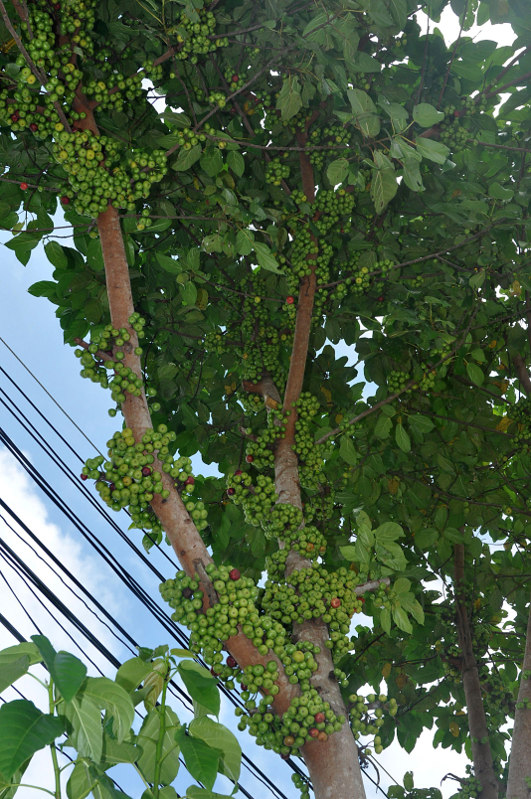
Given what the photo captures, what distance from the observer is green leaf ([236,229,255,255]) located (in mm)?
2568

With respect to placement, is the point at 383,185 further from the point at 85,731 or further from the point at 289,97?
the point at 85,731

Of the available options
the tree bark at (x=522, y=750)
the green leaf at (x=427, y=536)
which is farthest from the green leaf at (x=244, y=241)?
the tree bark at (x=522, y=750)

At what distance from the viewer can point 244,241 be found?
2578 mm

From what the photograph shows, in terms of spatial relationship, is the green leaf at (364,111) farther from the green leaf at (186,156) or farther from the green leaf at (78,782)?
the green leaf at (78,782)

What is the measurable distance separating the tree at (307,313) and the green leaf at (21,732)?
Answer: 99 centimetres

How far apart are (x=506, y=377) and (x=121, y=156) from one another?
272cm

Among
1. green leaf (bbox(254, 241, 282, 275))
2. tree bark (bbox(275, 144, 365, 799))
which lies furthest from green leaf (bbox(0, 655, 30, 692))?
green leaf (bbox(254, 241, 282, 275))

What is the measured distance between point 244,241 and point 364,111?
2.02 ft

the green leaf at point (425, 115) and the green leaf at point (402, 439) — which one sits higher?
the green leaf at point (425, 115)

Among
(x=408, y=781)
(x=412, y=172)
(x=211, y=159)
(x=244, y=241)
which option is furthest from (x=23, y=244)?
(x=408, y=781)

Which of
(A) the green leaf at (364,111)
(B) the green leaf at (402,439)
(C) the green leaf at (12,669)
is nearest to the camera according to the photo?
(C) the green leaf at (12,669)

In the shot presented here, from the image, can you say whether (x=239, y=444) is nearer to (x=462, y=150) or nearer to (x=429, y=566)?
(x=429, y=566)

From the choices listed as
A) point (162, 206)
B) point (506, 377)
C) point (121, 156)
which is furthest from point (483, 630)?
point (121, 156)

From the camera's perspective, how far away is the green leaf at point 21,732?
106 centimetres
